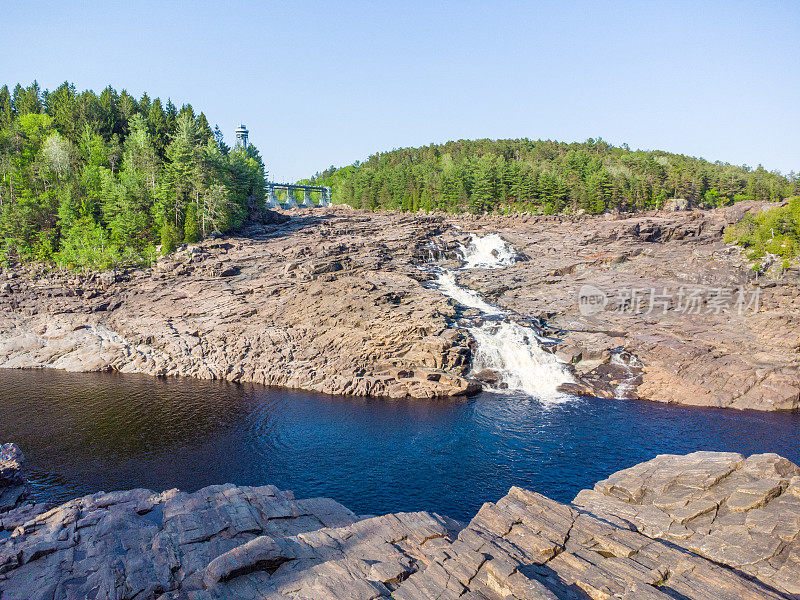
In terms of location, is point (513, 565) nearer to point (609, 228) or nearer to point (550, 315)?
point (550, 315)

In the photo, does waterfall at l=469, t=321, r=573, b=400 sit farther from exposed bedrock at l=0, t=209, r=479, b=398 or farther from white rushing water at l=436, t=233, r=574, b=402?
exposed bedrock at l=0, t=209, r=479, b=398

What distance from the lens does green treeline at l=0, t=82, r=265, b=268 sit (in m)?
67.1

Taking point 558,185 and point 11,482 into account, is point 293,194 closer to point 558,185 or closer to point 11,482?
point 558,185

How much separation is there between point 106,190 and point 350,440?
60553mm

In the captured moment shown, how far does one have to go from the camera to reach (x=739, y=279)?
5641 centimetres

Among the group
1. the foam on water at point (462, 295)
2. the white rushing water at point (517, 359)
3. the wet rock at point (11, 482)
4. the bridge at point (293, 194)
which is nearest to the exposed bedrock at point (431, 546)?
the wet rock at point (11, 482)

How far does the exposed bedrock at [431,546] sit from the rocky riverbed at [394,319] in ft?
73.8

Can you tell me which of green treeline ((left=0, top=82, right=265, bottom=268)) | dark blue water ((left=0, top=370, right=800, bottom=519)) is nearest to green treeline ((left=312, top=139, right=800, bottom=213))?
green treeline ((left=0, top=82, right=265, bottom=268))

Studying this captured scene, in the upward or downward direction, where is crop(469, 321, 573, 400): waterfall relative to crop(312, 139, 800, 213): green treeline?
downward

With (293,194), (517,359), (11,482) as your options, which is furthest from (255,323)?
(293,194)

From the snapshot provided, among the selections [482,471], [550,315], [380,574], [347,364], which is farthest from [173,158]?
[380,574]

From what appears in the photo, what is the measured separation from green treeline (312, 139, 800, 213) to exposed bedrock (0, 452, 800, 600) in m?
78.7

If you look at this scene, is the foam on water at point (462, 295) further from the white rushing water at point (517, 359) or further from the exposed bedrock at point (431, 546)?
the exposed bedrock at point (431, 546)

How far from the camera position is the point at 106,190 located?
71312mm
